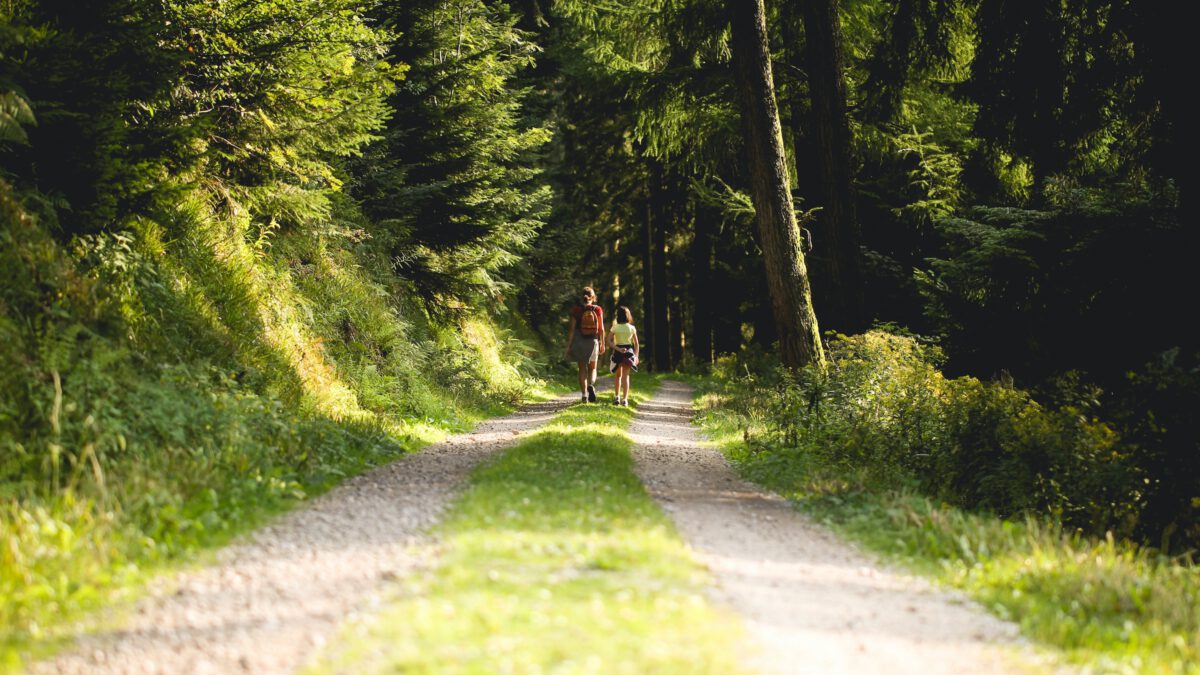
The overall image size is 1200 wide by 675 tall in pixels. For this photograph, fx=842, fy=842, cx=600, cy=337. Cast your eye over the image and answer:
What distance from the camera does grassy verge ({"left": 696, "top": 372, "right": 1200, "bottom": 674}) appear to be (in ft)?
16.3

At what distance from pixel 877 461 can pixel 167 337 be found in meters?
8.32

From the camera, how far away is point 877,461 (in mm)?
10445

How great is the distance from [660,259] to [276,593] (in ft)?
104

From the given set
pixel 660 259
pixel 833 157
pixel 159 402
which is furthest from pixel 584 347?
pixel 660 259

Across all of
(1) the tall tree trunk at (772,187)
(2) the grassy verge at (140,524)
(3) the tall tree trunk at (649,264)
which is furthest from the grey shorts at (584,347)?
(3) the tall tree trunk at (649,264)

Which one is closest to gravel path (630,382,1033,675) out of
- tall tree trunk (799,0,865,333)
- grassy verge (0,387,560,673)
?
grassy verge (0,387,560,673)

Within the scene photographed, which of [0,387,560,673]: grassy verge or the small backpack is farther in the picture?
the small backpack

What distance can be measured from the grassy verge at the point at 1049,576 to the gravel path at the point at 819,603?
0.27 metres

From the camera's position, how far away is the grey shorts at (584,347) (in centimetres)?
1733

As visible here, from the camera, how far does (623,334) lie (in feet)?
58.4

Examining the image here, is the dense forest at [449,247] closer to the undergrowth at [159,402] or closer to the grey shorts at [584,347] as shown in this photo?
the undergrowth at [159,402]

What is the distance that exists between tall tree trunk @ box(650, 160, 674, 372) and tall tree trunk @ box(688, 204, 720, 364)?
4.66 feet

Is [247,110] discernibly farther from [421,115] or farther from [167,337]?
[421,115]

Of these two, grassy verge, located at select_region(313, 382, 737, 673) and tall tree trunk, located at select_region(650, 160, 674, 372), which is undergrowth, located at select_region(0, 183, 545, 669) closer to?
grassy verge, located at select_region(313, 382, 737, 673)
